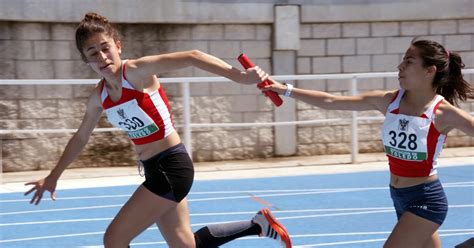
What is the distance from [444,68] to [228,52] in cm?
757

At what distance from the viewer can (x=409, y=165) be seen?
4.58 metres

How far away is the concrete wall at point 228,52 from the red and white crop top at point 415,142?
7.41 meters

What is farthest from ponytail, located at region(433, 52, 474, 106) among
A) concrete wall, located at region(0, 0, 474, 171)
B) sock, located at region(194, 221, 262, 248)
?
concrete wall, located at region(0, 0, 474, 171)

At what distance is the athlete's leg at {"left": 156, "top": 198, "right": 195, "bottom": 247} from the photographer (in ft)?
15.3

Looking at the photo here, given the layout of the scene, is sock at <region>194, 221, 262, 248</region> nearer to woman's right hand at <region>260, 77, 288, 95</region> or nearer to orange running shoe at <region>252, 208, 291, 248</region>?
orange running shoe at <region>252, 208, 291, 248</region>

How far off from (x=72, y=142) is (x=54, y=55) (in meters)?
6.63

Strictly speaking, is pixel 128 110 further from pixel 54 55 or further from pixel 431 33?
pixel 431 33

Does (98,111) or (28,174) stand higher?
(98,111)

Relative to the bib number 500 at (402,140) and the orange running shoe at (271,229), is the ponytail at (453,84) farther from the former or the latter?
the orange running shoe at (271,229)

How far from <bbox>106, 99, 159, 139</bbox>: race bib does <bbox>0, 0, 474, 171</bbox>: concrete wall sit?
22.3 ft

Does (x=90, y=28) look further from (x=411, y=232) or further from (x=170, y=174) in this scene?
(x=411, y=232)

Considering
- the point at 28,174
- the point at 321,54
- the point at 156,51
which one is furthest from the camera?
the point at 321,54

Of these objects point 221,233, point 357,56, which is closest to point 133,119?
point 221,233

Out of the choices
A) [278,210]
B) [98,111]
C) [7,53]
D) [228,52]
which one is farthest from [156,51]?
[98,111]
